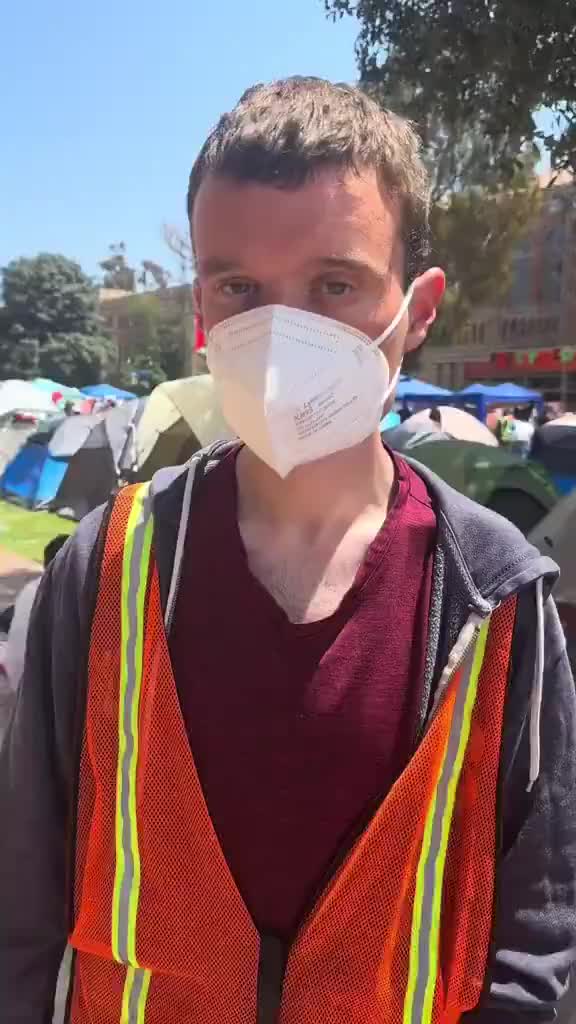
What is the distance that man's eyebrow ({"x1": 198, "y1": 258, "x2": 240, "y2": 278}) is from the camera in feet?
4.01

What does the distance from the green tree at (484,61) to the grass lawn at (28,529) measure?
20.0 feet

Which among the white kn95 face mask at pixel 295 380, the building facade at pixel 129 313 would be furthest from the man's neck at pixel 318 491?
the building facade at pixel 129 313

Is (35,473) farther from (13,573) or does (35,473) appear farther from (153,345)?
(153,345)

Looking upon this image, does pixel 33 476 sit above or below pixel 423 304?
below

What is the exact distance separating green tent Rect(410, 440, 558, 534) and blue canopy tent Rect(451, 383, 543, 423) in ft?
42.6

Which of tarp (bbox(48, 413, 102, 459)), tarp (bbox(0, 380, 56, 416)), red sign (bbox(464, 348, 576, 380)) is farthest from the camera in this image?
red sign (bbox(464, 348, 576, 380))

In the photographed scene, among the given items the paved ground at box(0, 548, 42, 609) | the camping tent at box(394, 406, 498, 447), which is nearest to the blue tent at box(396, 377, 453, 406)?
the camping tent at box(394, 406, 498, 447)

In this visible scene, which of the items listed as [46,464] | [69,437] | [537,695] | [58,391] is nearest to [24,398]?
[58,391]

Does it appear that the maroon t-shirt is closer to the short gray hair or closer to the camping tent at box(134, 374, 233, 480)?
the short gray hair

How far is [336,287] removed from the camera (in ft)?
4.10

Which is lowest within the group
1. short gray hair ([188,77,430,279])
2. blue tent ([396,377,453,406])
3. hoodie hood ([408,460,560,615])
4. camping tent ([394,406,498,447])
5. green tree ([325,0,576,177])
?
blue tent ([396,377,453,406])

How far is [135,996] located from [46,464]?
41.8 feet

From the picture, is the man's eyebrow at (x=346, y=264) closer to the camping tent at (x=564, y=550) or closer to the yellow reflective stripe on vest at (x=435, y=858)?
the yellow reflective stripe on vest at (x=435, y=858)

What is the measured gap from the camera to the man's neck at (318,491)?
134 centimetres
